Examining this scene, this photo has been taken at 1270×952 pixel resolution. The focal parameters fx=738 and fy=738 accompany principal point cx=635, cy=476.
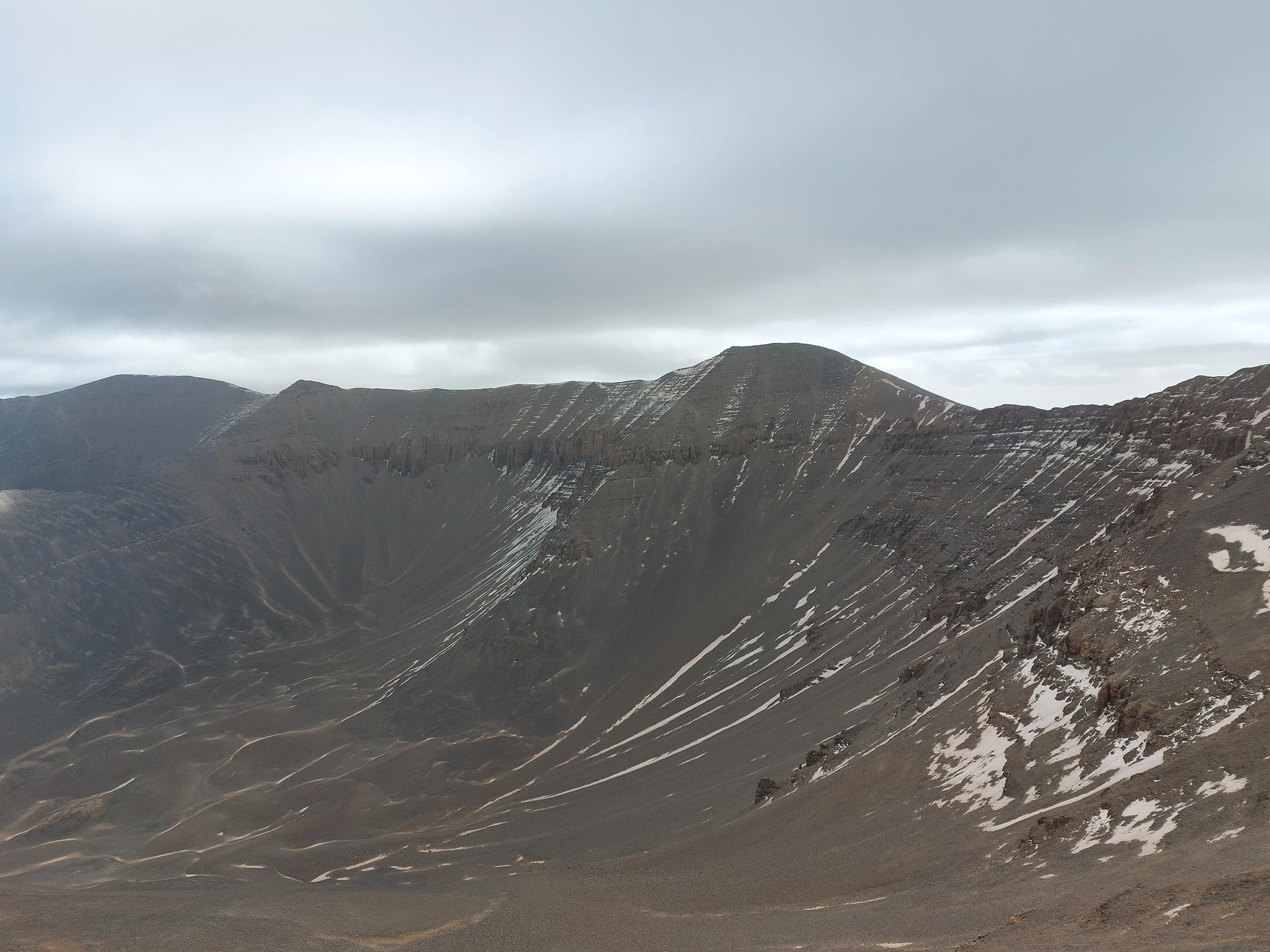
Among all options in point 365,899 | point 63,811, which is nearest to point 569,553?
point 63,811

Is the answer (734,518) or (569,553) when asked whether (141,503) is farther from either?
(734,518)

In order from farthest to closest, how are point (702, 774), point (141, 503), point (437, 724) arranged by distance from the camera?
1. point (141, 503)
2. point (437, 724)
3. point (702, 774)

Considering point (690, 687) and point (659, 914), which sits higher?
point (659, 914)

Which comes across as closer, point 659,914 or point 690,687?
point 659,914

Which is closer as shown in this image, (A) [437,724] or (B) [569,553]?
(A) [437,724]

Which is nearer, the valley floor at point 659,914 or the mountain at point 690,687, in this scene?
the valley floor at point 659,914

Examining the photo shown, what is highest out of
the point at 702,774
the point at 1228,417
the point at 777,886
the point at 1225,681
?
the point at 1228,417

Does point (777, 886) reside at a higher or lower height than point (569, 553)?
lower

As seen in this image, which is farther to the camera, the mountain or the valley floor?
the mountain
